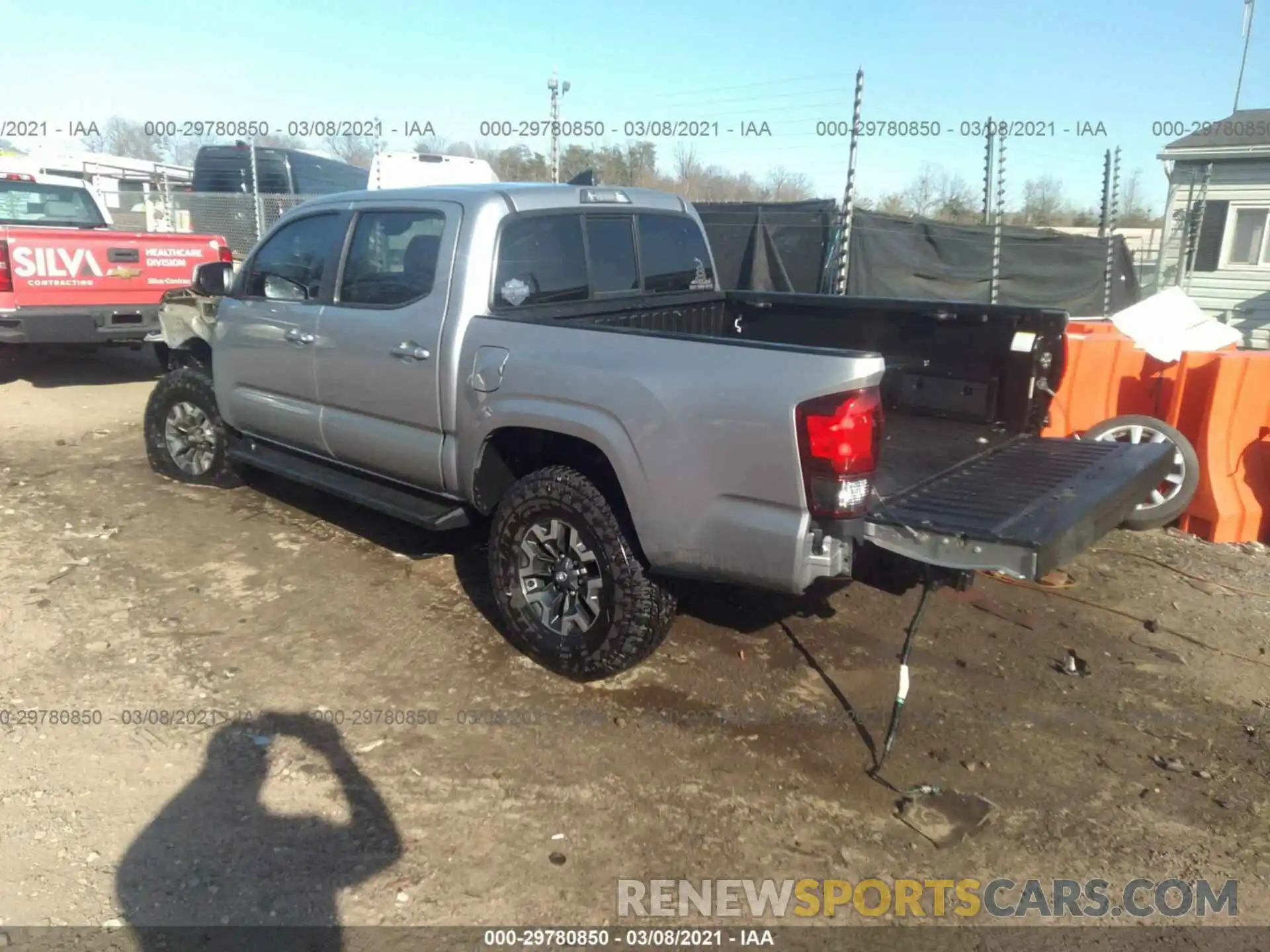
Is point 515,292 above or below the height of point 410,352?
above

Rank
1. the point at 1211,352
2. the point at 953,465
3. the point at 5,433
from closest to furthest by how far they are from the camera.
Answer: the point at 953,465 < the point at 1211,352 < the point at 5,433

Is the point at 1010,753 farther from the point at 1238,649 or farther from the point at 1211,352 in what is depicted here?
the point at 1211,352

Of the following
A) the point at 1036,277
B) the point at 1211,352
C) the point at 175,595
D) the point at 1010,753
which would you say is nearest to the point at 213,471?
the point at 175,595

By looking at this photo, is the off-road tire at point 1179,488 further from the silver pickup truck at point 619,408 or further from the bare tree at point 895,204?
the bare tree at point 895,204

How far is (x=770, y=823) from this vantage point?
3223 millimetres

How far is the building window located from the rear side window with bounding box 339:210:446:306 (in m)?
16.9

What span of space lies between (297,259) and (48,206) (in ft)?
24.5

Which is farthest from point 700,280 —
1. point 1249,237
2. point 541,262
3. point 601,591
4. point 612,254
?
point 1249,237

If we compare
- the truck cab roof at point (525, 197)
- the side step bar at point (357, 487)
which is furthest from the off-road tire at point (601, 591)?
the truck cab roof at point (525, 197)

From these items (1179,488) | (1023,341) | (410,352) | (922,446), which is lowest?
(1179,488)

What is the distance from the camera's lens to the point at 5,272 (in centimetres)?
853

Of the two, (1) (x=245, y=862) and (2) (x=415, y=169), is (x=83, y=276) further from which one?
Result: (1) (x=245, y=862)

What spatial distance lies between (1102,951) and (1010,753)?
38.1 inches

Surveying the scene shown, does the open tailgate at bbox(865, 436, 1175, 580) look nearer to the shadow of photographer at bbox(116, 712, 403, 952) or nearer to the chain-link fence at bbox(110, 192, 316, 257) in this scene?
the shadow of photographer at bbox(116, 712, 403, 952)
